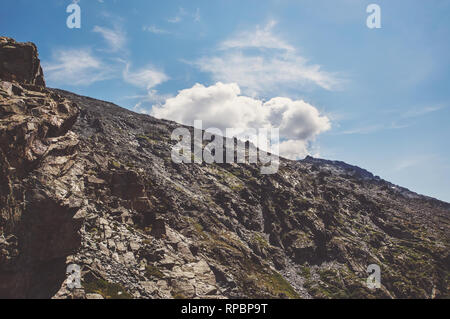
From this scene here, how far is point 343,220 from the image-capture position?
441 feet

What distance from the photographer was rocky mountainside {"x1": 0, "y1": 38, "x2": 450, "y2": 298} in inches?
1885

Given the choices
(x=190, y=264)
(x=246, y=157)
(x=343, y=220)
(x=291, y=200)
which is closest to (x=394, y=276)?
(x=343, y=220)

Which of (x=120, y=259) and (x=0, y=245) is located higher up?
(x=0, y=245)

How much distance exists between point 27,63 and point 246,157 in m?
133

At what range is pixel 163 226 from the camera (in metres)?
74.1

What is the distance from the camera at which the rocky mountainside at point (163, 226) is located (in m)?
47.9

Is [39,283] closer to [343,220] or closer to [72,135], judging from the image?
[72,135]
